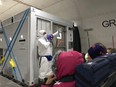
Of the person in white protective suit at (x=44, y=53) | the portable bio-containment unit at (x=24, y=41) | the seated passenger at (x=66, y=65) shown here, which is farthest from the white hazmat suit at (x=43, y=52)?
the seated passenger at (x=66, y=65)

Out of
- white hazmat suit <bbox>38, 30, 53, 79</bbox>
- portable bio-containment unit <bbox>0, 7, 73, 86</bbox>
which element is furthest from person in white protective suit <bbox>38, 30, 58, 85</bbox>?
portable bio-containment unit <bbox>0, 7, 73, 86</bbox>

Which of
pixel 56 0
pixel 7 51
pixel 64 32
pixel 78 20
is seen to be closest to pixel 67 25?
pixel 64 32

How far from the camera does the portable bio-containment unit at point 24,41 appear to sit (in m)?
2.62

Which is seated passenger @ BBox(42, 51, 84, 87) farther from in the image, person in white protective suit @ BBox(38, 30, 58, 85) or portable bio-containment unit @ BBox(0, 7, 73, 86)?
portable bio-containment unit @ BBox(0, 7, 73, 86)

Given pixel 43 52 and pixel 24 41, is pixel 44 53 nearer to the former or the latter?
pixel 43 52

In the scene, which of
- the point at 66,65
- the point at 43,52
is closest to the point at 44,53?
the point at 43,52

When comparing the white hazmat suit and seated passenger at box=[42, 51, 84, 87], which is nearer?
seated passenger at box=[42, 51, 84, 87]

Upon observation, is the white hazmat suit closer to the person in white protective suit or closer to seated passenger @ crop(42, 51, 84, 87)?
the person in white protective suit

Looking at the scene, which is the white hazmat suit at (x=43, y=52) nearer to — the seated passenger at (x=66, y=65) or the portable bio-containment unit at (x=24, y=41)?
the portable bio-containment unit at (x=24, y=41)

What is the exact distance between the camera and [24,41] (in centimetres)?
276

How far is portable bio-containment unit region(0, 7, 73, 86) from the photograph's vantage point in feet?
8.61

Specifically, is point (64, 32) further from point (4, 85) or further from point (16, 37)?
point (4, 85)

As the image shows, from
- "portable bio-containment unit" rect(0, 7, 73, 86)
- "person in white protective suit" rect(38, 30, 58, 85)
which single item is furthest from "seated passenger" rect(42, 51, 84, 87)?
"portable bio-containment unit" rect(0, 7, 73, 86)

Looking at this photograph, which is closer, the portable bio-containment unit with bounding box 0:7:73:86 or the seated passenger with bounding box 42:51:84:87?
the seated passenger with bounding box 42:51:84:87
